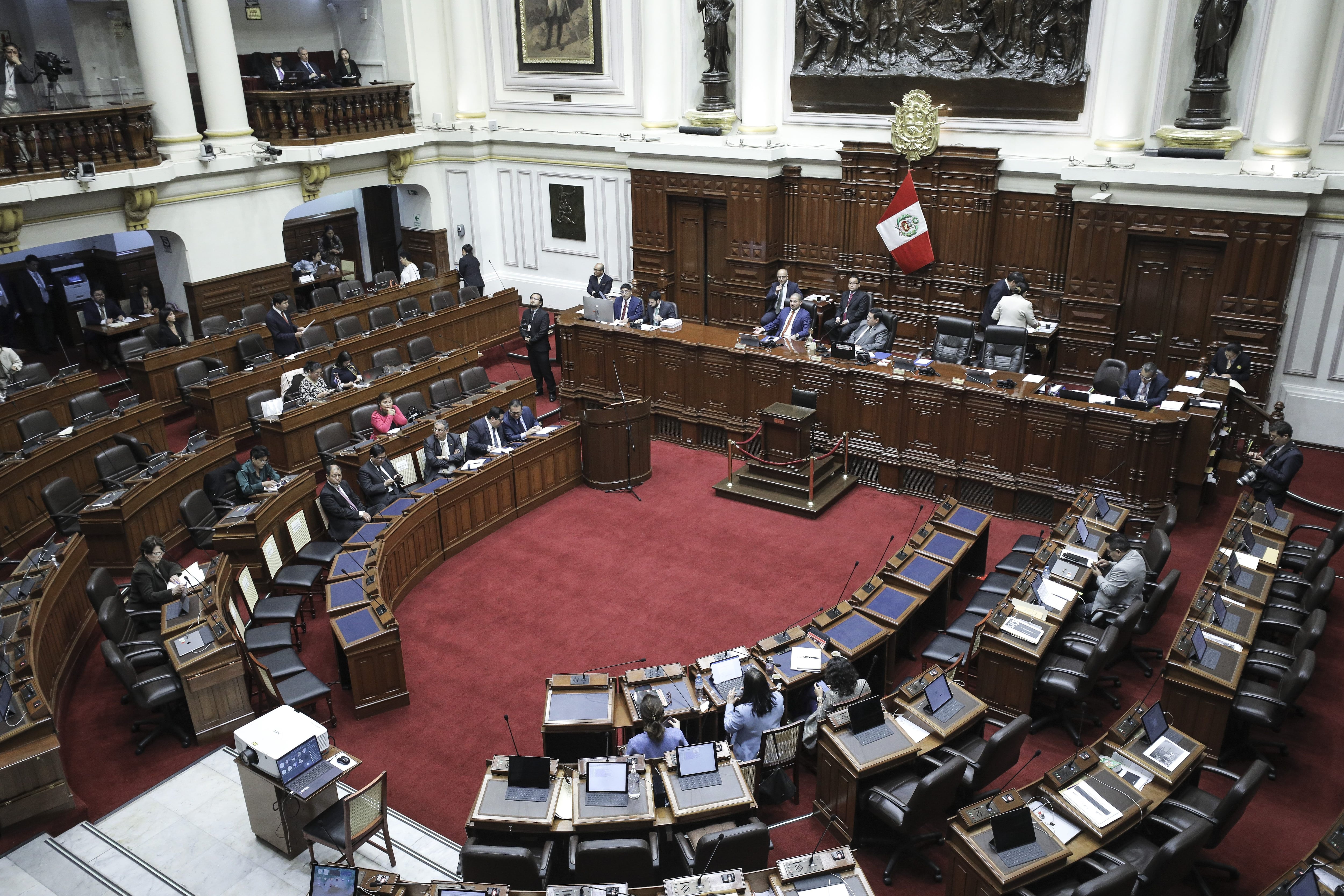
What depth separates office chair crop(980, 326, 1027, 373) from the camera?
480 inches

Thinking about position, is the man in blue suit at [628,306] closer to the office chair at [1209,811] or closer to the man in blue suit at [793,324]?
the man in blue suit at [793,324]

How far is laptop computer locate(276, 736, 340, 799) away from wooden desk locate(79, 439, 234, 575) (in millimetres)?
4431

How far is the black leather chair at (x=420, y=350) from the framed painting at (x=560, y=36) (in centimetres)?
606

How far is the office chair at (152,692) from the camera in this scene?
750 centimetres

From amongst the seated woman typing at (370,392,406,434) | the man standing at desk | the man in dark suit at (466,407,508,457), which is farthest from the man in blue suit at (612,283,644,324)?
the man standing at desk

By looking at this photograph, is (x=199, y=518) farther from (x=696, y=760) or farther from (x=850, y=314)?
(x=850, y=314)

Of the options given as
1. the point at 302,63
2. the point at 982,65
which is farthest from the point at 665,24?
the point at 302,63

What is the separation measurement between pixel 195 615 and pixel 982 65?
12.1 m

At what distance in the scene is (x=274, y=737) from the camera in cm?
654

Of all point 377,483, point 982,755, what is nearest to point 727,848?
point 982,755

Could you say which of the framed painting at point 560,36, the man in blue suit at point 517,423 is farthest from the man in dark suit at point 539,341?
the framed painting at point 560,36

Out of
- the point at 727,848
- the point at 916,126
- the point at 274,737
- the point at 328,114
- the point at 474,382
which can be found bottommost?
the point at 727,848

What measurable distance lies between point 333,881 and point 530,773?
129cm

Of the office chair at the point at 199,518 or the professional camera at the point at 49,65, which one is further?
the professional camera at the point at 49,65
